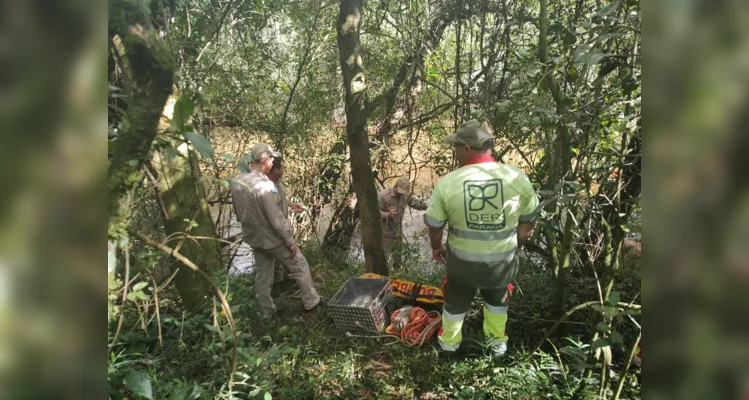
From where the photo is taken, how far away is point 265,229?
3.96 meters

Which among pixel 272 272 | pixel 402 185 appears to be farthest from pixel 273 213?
pixel 402 185

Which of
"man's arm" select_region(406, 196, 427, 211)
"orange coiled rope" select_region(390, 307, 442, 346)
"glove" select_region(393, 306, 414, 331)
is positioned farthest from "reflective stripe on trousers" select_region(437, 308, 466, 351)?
"man's arm" select_region(406, 196, 427, 211)

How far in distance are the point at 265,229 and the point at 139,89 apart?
2.81m

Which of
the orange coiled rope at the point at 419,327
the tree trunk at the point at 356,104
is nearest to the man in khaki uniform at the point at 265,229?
the tree trunk at the point at 356,104

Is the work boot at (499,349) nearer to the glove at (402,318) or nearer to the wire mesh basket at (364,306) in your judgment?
the glove at (402,318)

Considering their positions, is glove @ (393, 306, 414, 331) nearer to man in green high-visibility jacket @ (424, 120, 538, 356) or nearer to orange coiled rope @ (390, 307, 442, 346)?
orange coiled rope @ (390, 307, 442, 346)

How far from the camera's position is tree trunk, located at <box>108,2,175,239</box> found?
1.19 metres

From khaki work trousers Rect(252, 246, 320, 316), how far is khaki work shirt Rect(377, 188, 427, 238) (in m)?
1.63

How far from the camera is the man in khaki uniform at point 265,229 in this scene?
12.5 ft

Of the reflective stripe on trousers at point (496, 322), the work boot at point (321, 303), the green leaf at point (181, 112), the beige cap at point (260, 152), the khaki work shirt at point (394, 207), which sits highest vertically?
the green leaf at point (181, 112)

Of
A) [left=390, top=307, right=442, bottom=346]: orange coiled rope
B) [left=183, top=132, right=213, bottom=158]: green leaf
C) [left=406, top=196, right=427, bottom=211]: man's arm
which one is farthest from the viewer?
[left=406, top=196, right=427, bottom=211]: man's arm

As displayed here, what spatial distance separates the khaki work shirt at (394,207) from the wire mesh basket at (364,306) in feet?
6.08
